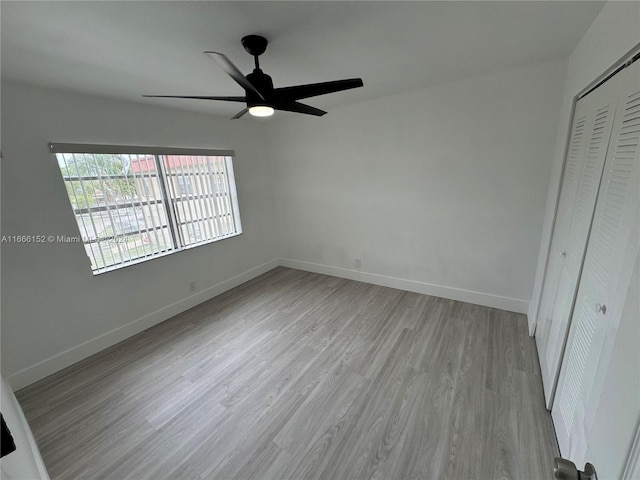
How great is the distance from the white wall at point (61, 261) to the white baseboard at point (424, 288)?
182 centimetres

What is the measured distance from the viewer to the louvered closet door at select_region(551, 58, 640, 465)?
0.95 m

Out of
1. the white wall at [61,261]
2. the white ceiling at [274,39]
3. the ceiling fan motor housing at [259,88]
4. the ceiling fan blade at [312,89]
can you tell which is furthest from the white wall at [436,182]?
the white wall at [61,261]

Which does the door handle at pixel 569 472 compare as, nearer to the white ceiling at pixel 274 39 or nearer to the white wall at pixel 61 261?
the white ceiling at pixel 274 39

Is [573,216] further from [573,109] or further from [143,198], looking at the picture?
[143,198]

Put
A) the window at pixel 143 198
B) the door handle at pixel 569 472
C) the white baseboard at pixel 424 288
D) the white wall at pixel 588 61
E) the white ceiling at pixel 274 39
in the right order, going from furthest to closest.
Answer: the white baseboard at pixel 424 288 → the window at pixel 143 198 → the white ceiling at pixel 274 39 → the white wall at pixel 588 61 → the door handle at pixel 569 472

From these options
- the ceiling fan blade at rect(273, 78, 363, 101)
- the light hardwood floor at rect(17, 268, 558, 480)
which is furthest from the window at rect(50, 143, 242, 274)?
the ceiling fan blade at rect(273, 78, 363, 101)

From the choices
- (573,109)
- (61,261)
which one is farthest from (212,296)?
(573,109)

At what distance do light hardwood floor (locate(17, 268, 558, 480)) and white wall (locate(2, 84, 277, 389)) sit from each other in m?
0.22

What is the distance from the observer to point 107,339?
259 centimetres

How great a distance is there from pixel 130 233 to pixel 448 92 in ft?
11.6

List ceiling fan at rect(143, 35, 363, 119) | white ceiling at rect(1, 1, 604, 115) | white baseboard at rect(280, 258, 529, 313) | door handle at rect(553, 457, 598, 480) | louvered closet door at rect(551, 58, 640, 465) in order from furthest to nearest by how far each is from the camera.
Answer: white baseboard at rect(280, 258, 529, 313) < ceiling fan at rect(143, 35, 363, 119) < white ceiling at rect(1, 1, 604, 115) < louvered closet door at rect(551, 58, 640, 465) < door handle at rect(553, 457, 598, 480)

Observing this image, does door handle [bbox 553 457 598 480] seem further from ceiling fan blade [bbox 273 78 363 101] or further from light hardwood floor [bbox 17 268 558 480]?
ceiling fan blade [bbox 273 78 363 101]

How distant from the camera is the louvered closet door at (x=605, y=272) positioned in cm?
95

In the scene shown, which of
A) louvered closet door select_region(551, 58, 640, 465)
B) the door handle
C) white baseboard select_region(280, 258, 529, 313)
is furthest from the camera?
white baseboard select_region(280, 258, 529, 313)
